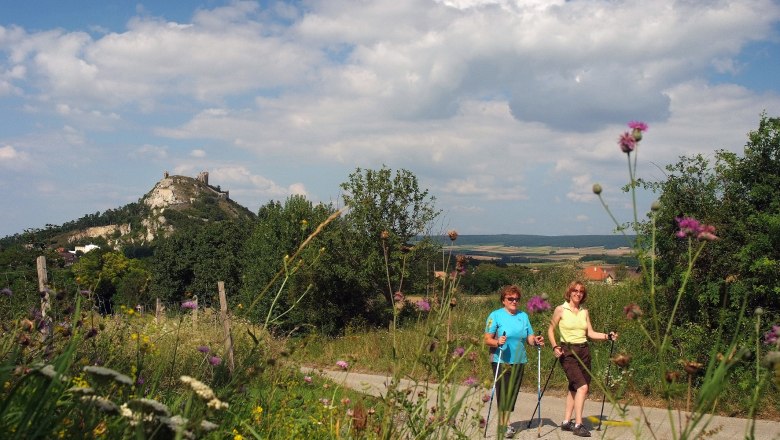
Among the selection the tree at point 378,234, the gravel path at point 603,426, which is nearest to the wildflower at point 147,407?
the gravel path at point 603,426

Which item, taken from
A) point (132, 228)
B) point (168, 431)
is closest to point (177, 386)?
point (168, 431)

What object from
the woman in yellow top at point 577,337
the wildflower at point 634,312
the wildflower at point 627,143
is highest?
the wildflower at point 627,143

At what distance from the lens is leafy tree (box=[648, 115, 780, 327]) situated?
33.3 ft

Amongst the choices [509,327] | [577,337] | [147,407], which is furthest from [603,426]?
[147,407]

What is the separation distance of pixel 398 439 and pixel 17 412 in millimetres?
1780

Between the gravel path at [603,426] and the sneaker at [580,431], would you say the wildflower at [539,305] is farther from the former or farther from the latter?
the sneaker at [580,431]

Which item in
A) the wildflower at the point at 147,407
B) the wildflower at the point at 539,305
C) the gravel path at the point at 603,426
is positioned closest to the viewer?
the wildflower at the point at 147,407

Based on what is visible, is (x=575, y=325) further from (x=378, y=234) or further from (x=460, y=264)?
(x=378, y=234)

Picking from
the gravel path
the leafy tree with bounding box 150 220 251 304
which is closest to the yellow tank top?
the gravel path

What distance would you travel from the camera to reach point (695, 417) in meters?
1.87

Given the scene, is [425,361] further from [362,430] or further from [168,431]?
[168,431]

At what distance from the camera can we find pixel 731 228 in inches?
426

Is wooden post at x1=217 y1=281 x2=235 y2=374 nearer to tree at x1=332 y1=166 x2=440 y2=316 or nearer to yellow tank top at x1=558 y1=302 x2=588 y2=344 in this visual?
yellow tank top at x1=558 y1=302 x2=588 y2=344

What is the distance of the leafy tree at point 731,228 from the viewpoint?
1016 centimetres
